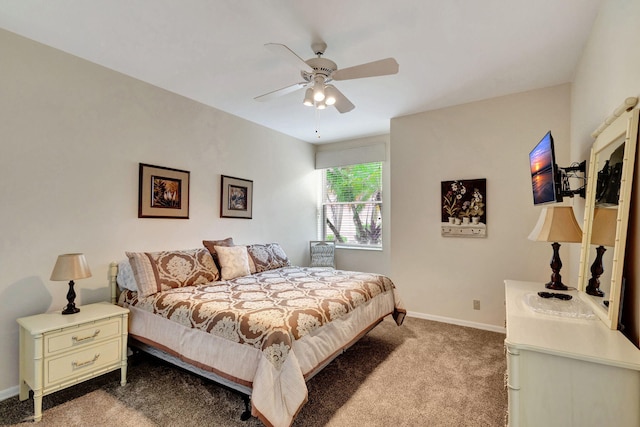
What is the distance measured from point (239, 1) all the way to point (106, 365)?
2.78 meters

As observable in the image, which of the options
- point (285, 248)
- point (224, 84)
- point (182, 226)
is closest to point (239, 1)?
point (224, 84)

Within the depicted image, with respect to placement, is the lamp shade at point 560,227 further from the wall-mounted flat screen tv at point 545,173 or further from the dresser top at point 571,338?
the dresser top at point 571,338

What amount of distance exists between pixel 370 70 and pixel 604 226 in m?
1.73

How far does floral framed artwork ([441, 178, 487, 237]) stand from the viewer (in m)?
3.65

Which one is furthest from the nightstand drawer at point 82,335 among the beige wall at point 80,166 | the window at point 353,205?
the window at point 353,205

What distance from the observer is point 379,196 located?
516 cm

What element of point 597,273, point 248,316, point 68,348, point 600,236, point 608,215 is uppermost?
point 608,215

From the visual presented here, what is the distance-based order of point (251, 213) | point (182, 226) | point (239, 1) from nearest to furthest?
point (239, 1)
point (182, 226)
point (251, 213)

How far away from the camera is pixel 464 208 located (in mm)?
3750

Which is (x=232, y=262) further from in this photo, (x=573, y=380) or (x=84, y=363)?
(x=573, y=380)

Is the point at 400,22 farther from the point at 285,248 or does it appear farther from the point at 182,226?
the point at 285,248

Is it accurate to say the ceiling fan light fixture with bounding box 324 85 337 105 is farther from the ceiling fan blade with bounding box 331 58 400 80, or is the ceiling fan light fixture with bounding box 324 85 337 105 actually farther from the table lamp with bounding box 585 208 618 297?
the table lamp with bounding box 585 208 618 297

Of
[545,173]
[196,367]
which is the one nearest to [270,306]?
[196,367]

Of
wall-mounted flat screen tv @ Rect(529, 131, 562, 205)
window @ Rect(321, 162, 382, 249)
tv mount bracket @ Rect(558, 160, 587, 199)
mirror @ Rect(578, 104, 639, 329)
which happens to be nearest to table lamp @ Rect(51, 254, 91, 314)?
mirror @ Rect(578, 104, 639, 329)
